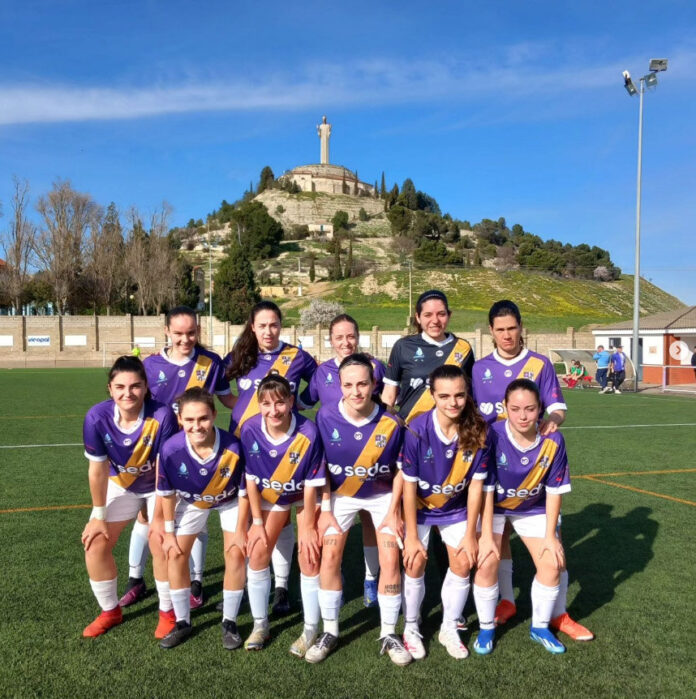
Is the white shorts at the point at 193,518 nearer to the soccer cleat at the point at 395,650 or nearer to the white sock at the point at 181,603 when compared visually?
the white sock at the point at 181,603

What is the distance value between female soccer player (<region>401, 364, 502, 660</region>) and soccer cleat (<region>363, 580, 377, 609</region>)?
24.2 inches

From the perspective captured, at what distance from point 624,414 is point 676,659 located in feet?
37.0

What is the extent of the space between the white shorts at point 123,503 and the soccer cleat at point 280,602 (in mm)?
903

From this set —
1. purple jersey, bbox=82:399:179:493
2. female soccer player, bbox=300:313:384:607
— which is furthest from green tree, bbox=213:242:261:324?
purple jersey, bbox=82:399:179:493

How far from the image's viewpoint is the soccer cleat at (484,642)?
3256 millimetres

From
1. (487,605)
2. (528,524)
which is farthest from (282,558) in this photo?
(528,524)

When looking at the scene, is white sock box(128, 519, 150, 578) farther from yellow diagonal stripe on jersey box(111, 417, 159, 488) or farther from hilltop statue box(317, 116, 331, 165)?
hilltop statue box(317, 116, 331, 165)

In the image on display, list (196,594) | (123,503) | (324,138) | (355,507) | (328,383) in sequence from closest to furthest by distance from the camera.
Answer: (355,507)
(123,503)
(196,594)
(328,383)
(324,138)

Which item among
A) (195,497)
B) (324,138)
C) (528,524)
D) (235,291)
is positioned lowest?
(528,524)

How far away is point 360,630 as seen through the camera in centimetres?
356

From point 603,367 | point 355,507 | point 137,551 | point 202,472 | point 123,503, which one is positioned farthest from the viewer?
point 603,367

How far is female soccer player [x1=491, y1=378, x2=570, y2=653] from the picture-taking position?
3328mm

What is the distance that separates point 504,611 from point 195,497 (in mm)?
1882

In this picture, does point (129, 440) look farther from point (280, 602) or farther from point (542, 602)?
point (542, 602)
